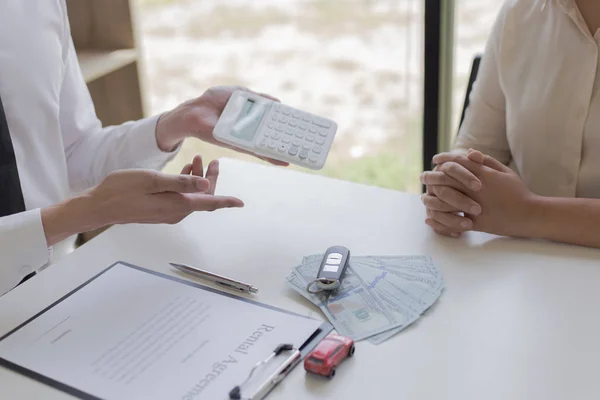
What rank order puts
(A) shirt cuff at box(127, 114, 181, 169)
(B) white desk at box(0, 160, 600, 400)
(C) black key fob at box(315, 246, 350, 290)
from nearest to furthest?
(B) white desk at box(0, 160, 600, 400), (C) black key fob at box(315, 246, 350, 290), (A) shirt cuff at box(127, 114, 181, 169)

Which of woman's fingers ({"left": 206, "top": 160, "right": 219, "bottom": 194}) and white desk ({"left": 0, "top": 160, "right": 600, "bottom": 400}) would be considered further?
woman's fingers ({"left": 206, "top": 160, "right": 219, "bottom": 194})

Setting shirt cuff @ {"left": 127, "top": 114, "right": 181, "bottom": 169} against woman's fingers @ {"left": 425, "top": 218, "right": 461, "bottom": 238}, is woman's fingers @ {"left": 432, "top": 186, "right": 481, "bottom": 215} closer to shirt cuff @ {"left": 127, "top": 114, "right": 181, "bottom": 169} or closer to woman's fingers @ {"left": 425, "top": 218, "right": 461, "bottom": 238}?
woman's fingers @ {"left": 425, "top": 218, "right": 461, "bottom": 238}

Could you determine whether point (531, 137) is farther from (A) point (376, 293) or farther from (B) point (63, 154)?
(B) point (63, 154)

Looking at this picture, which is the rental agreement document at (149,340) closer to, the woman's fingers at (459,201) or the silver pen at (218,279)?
the silver pen at (218,279)

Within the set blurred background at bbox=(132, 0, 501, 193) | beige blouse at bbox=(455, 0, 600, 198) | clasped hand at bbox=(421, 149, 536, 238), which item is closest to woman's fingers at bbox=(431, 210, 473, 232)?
clasped hand at bbox=(421, 149, 536, 238)

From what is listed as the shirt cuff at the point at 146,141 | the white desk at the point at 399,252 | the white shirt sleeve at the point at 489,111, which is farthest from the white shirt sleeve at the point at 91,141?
the white shirt sleeve at the point at 489,111

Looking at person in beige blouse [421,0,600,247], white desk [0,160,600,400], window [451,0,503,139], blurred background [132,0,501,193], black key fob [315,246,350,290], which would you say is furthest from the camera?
blurred background [132,0,501,193]

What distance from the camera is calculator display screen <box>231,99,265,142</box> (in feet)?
3.43

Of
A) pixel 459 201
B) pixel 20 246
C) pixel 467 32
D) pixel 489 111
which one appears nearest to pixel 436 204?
pixel 459 201

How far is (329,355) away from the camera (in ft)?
2.36

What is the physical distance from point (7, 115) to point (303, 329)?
0.67 meters

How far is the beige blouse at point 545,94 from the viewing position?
110 centimetres

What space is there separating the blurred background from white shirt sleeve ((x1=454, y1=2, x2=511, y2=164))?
0.81 meters

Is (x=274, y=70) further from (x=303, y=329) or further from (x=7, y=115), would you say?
(x=303, y=329)
